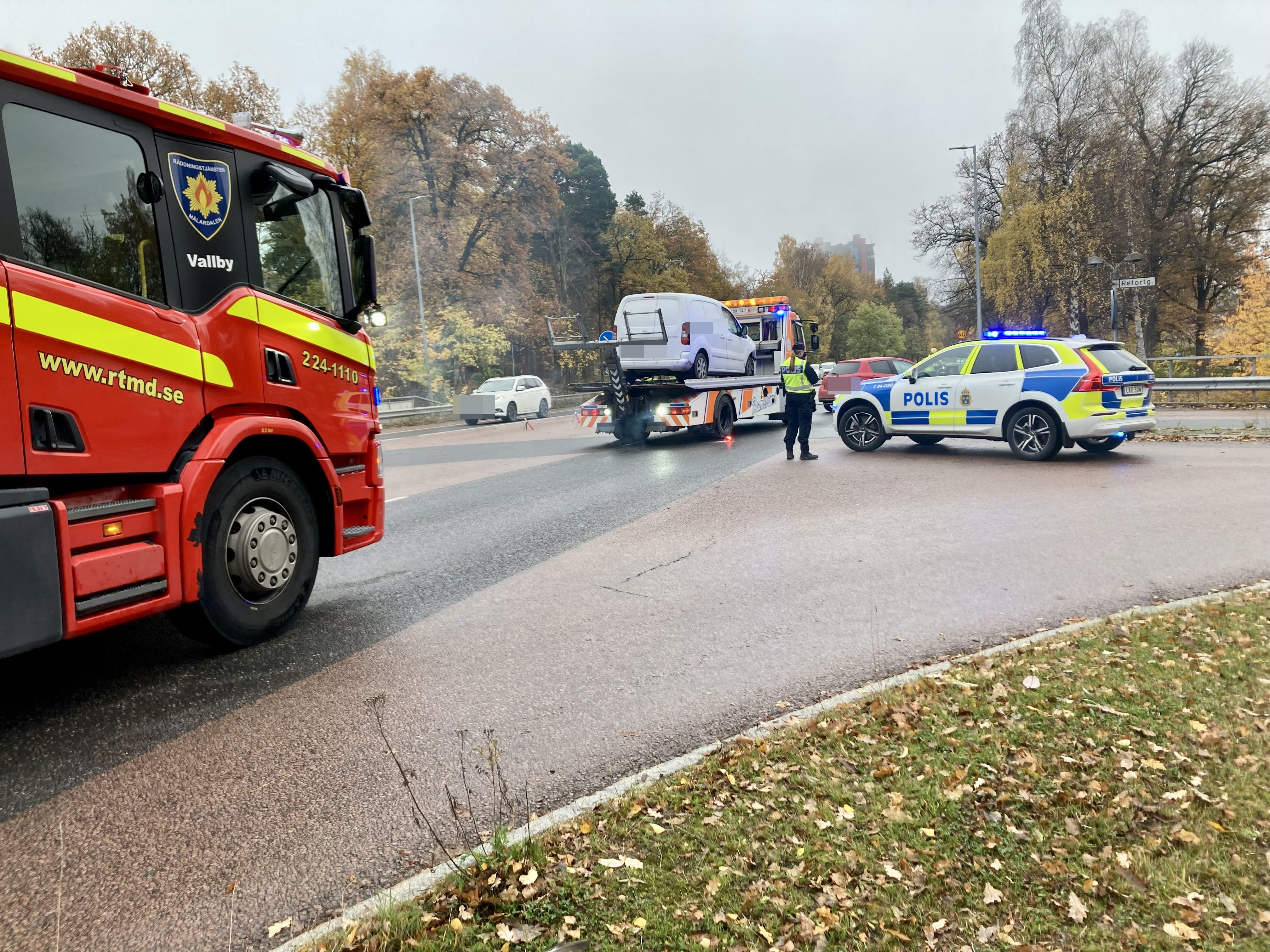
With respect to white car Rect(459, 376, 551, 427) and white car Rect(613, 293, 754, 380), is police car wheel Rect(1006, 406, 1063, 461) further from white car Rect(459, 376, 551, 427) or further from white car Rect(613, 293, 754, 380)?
white car Rect(459, 376, 551, 427)

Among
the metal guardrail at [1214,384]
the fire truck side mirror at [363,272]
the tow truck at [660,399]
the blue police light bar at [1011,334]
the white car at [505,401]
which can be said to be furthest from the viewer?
the white car at [505,401]

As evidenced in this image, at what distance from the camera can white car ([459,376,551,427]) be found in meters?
30.5

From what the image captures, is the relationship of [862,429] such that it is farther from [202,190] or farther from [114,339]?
[114,339]

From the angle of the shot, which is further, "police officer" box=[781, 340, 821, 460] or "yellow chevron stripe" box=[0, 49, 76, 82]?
"police officer" box=[781, 340, 821, 460]

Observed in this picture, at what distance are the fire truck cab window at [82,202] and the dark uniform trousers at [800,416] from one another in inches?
424

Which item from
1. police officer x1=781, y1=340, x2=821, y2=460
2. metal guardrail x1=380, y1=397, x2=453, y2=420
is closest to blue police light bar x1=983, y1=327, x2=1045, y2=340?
police officer x1=781, y1=340, x2=821, y2=460

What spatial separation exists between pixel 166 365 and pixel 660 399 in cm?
1315

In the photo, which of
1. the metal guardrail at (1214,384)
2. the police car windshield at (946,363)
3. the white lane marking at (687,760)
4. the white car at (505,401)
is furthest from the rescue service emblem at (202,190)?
the white car at (505,401)

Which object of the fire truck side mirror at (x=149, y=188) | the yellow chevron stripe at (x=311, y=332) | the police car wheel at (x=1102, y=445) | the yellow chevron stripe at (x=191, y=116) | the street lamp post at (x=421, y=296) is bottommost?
the police car wheel at (x=1102, y=445)

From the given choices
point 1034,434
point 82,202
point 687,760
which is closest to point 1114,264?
point 1034,434

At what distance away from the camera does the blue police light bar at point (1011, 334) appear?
493 inches

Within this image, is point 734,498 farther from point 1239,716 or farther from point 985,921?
point 985,921

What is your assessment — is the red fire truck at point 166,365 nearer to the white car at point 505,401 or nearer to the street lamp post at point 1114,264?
the street lamp post at point 1114,264

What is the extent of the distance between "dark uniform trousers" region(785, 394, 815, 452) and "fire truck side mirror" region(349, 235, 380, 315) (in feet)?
29.4
